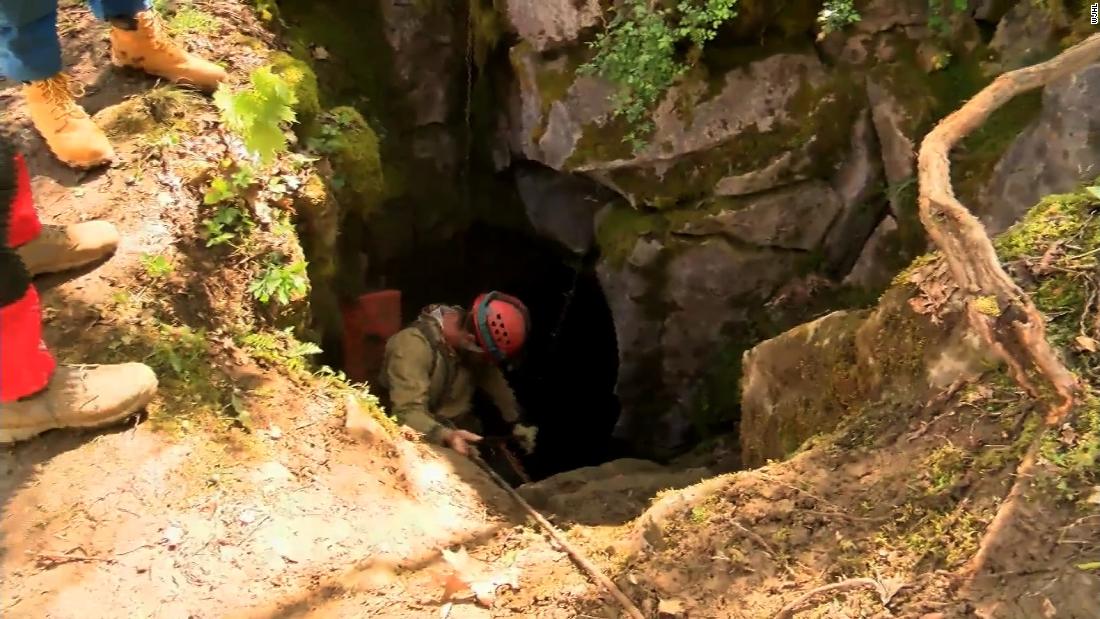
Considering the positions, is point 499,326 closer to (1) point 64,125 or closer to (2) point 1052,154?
(1) point 64,125

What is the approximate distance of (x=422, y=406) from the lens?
506cm

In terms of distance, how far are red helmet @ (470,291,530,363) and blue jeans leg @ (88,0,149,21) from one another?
9.10ft

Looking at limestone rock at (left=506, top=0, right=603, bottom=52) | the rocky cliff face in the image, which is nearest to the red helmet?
the rocky cliff face

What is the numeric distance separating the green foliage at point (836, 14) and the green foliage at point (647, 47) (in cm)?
63

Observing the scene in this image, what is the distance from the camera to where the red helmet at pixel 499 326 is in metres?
5.61

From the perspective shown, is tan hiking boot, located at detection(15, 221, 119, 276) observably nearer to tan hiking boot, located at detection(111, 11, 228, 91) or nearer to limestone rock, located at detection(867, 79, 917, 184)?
tan hiking boot, located at detection(111, 11, 228, 91)

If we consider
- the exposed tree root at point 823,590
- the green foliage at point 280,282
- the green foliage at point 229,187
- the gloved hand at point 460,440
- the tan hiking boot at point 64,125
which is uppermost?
the tan hiking boot at point 64,125

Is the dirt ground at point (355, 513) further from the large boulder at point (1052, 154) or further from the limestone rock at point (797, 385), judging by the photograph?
the large boulder at point (1052, 154)

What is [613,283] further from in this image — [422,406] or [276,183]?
[276,183]

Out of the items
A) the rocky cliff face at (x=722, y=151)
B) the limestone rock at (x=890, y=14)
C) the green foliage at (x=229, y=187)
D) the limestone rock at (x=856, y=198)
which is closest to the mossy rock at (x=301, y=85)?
the green foliage at (x=229, y=187)

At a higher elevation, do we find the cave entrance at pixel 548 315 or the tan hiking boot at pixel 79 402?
the tan hiking boot at pixel 79 402

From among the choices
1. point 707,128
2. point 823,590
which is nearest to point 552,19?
point 707,128

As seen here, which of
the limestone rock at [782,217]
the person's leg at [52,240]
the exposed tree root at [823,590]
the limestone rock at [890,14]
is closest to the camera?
the exposed tree root at [823,590]

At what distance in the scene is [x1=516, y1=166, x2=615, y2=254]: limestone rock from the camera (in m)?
7.71
